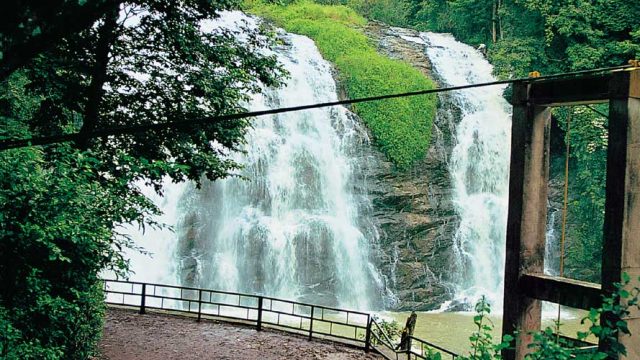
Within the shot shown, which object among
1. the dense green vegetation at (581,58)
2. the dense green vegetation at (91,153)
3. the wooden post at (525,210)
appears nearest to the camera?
the wooden post at (525,210)

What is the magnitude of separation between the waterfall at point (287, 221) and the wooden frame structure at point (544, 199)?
12871 mm

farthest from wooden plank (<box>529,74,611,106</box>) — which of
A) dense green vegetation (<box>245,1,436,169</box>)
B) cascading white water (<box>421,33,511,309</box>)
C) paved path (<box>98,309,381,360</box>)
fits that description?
dense green vegetation (<box>245,1,436,169</box>)

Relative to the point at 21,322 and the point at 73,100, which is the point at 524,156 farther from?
the point at 73,100

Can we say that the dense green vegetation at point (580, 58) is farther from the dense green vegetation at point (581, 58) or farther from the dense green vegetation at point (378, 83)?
the dense green vegetation at point (378, 83)

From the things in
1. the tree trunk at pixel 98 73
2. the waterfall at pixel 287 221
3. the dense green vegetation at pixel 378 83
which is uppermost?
the dense green vegetation at pixel 378 83

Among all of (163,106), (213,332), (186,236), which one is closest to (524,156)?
(163,106)

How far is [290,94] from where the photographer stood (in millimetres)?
24062

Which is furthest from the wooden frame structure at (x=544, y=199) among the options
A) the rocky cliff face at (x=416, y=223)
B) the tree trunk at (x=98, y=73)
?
the rocky cliff face at (x=416, y=223)

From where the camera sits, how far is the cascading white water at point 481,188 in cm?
2256

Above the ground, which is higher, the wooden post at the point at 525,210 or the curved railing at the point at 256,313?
the wooden post at the point at 525,210

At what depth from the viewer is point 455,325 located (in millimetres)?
18484

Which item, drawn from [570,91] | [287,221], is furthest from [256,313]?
[570,91]

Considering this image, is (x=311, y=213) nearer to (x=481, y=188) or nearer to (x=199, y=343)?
(x=481, y=188)

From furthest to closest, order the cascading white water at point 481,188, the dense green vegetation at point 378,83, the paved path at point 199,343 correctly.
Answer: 1. the dense green vegetation at point 378,83
2. the cascading white water at point 481,188
3. the paved path at point 199,343
